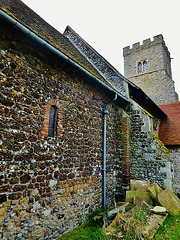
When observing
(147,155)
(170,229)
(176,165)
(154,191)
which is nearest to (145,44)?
(176,165)

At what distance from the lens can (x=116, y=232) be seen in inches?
143

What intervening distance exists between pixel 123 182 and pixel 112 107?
10.6 ft

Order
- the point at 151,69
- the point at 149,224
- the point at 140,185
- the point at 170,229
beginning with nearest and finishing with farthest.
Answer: the point at 149,224, the point at 170,229, the point at 140,185, the point at 151,69

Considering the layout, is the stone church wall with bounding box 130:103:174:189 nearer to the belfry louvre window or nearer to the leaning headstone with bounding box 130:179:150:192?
the leaning headstone with bounding box 130:179:150:192

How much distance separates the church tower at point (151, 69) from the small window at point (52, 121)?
623 inches

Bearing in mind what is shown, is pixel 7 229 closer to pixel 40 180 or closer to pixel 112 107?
pixel 40 180

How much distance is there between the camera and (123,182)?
6.59m

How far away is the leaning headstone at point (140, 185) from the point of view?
19.4 feet

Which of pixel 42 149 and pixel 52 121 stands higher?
pixel 52 121

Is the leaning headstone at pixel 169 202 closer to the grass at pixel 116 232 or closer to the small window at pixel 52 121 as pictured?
the grass at pixel 116 232

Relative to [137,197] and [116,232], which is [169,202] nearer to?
[137,197]

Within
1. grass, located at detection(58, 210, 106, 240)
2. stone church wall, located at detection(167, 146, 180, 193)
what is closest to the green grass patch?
grass, located at detection(58, 210, 106, 240)

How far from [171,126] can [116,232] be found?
885 centimetres

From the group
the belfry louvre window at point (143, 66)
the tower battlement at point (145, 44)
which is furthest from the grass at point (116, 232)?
the tower battlement at point (145, 44)
